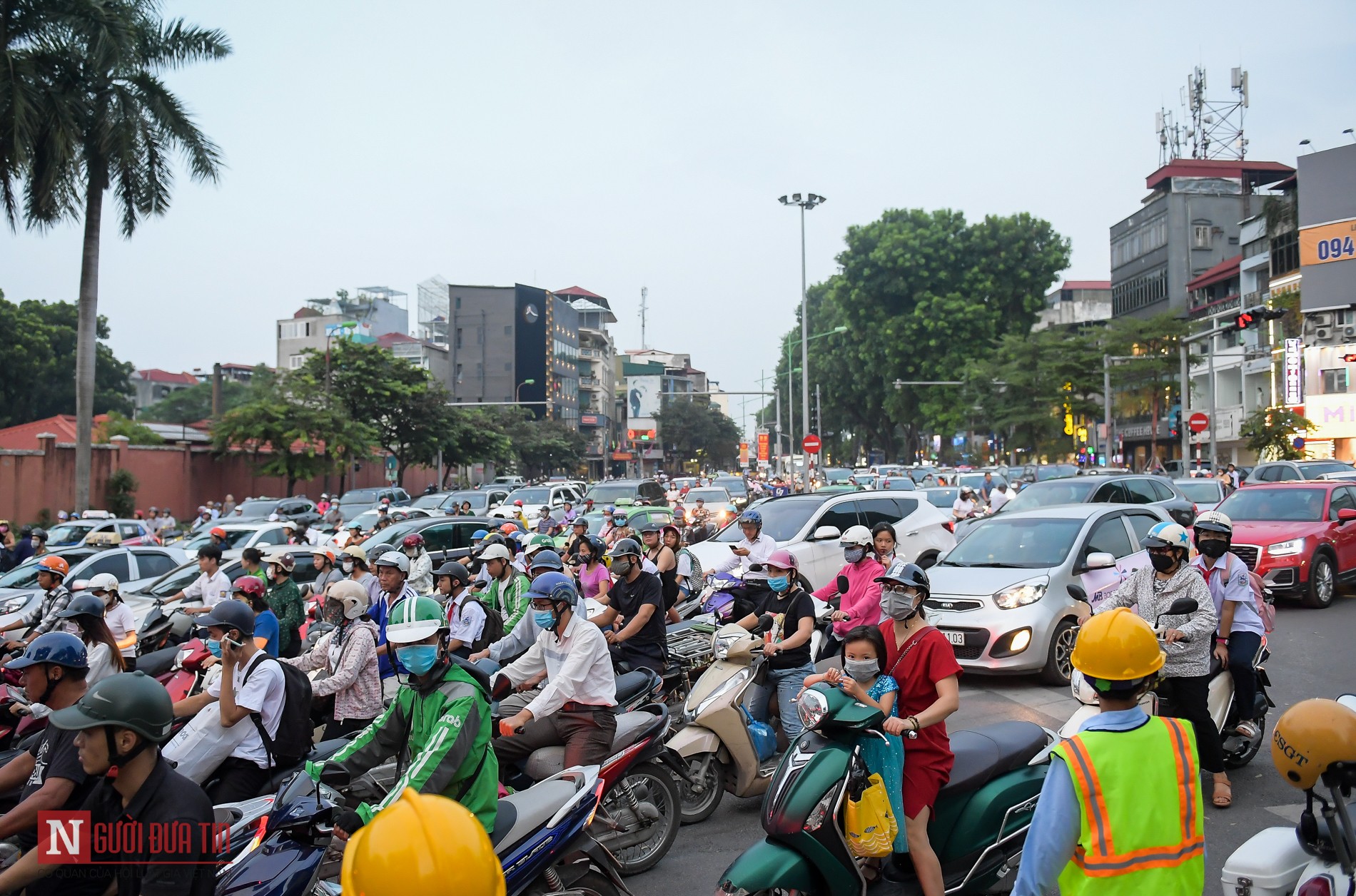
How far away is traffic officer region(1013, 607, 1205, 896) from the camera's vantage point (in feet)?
8.50

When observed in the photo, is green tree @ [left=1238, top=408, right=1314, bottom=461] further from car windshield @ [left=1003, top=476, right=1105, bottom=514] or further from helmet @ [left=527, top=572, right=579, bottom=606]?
helmet @ [left=527, top=572, right=579, bottom=606]

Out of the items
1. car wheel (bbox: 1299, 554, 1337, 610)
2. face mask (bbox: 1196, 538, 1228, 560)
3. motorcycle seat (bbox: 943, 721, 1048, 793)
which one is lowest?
car wheel (bbox: 1299, 554, 1337, 610)

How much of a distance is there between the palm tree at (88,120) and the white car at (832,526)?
2044 centimetres

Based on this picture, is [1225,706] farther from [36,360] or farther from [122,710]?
[36,360]

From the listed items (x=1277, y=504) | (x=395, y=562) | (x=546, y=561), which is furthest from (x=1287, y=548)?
(x=395, y=562)

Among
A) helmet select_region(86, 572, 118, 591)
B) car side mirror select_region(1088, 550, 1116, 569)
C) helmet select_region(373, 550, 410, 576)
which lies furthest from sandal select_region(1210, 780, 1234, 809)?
helmet select_region(86, 572, 118, 591)

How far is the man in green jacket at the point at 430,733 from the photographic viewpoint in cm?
389

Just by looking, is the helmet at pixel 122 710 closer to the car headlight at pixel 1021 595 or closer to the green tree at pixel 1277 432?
the car headlight at pixel 1021 595

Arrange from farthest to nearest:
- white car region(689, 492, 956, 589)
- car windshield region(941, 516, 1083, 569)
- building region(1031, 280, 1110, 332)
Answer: building region(1031, 280, 1110, 332)
white car region(689, 492, 956, 589)
car windshield region(941, 516, 1083, 569)

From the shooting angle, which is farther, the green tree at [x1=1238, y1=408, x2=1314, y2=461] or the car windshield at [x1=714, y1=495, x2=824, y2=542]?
the green tree at [x1=1238, y1=408, x2=1314, y2=461]

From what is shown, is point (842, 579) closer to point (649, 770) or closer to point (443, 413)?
point (649, 770)

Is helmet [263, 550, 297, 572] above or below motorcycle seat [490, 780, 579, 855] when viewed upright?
above

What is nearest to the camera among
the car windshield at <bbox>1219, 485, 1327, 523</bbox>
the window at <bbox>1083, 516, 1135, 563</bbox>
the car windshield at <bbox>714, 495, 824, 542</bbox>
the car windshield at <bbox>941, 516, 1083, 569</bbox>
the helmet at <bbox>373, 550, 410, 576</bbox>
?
the helmet at <bbox>373, 550, 410, 576</bbox>

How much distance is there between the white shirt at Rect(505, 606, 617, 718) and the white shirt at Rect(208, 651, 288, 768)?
1.24m
